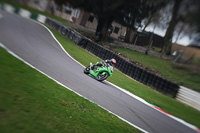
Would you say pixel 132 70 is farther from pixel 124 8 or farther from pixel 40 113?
pixel 124 8

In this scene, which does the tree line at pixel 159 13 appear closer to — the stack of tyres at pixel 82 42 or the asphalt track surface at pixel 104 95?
the asphalt track surface at pixel 104 95

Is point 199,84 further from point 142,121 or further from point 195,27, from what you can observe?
point 142,121

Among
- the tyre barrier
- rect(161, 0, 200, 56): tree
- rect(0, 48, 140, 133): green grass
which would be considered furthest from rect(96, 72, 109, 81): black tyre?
rect(161, 0, 200, 56): tree

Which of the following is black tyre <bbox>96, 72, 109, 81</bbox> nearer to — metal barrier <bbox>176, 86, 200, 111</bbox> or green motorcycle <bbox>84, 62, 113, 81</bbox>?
green motorcycle <bbox>84, 62, 113, 81</bbox>

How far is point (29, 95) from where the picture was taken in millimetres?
4078

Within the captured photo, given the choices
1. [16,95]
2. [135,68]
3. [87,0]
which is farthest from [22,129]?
[135,68]

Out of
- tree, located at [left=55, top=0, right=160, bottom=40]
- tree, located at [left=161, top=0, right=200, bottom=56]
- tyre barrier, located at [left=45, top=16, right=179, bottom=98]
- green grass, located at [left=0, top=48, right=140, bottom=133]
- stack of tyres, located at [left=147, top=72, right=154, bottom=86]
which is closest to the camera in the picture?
tree, located at [left=161, top=0, right=200, bottom=56]

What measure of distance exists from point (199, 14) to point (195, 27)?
0.14m

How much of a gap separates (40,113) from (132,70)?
499 inches

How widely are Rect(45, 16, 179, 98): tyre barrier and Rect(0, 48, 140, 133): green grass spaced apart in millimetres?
6751

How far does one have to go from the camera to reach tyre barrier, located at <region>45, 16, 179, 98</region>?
12.8m

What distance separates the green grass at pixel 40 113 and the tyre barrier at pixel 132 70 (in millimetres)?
6751

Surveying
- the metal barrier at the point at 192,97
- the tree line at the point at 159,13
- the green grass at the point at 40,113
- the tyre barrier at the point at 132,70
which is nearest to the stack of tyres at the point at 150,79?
the tyre barrier at the point at 132,70

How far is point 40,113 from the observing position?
3.53 meters
